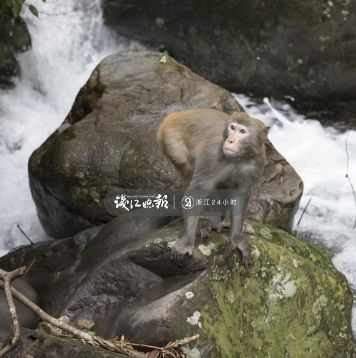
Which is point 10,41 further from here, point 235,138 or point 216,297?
point 216,297

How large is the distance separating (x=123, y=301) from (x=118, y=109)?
259 cm

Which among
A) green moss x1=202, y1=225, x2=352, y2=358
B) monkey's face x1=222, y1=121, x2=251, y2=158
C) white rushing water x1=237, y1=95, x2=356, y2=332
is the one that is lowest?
white rushing water x1=237, y1=95, x2=356, y2=332

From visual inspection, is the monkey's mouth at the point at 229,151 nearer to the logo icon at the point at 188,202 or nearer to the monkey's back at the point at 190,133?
the monkey's back at the point at 190,133

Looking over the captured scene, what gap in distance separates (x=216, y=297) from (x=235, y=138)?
1021 millimetres

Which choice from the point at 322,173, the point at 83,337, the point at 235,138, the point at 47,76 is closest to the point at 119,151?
the point at 235,138

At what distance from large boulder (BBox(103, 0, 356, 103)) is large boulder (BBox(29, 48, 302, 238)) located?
2.27m

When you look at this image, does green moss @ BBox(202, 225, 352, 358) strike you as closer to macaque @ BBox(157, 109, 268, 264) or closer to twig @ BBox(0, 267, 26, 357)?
macaque @ BBox(157, 109, 268, 264)

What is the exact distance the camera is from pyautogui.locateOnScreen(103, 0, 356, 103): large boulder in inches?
387

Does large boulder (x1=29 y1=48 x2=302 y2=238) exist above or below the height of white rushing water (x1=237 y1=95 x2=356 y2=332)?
above

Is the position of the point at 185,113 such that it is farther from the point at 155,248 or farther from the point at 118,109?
the point at 118,109

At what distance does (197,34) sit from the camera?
33.6ft

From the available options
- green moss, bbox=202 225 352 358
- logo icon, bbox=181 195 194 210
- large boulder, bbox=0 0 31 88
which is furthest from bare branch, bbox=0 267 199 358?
large boulder, bbox=0 0 31 88

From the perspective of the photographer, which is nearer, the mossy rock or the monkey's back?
the mossy rock

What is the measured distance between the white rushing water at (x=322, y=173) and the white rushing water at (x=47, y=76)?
→ 7.09ft
